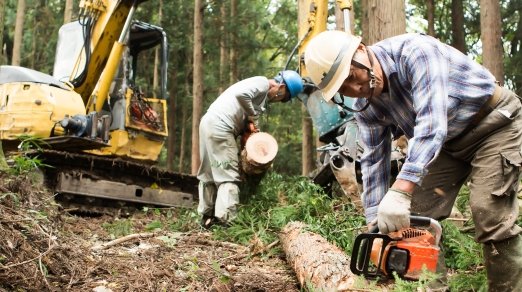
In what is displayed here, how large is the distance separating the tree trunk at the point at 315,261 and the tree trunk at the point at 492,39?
499cm

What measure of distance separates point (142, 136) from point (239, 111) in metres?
3.09

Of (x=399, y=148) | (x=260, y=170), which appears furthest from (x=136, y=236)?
(x=399, y=148)

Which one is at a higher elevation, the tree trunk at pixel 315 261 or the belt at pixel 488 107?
the belt at pixel 488 107

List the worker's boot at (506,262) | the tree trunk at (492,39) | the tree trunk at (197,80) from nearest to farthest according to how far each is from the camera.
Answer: the worker's boot at (506,262), the tree trunk at (492,39), the tree trunk at (197,80)

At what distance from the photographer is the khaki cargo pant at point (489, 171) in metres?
3.08

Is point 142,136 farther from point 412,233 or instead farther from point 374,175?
point 412,233

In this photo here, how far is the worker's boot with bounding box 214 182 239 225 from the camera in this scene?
619cm

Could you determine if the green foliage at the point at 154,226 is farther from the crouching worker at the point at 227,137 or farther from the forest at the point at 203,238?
the crouching worker at the point at 227,137

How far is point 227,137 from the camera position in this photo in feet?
21.0

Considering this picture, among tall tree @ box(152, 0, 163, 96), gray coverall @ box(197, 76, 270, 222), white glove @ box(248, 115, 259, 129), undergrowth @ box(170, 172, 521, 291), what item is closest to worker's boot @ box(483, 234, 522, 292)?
undergrowth @ box(170, 172, 521, 291)

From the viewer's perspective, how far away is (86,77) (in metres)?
8.52

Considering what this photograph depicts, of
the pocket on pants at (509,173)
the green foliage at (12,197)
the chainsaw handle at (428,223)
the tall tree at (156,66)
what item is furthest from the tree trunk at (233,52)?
the chainsaw handle at (428,223)

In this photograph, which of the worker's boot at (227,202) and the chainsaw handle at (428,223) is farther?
the worker's boot at (227,202)

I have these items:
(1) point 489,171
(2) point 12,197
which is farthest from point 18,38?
(1) point 489,171
